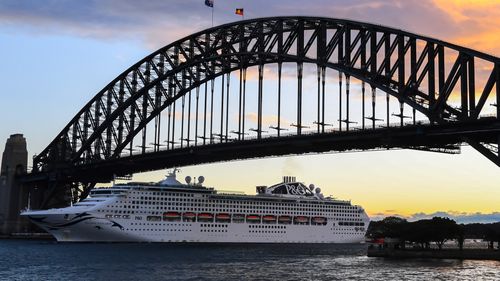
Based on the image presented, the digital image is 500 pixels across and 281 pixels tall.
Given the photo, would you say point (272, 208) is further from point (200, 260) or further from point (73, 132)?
point (200, 260)

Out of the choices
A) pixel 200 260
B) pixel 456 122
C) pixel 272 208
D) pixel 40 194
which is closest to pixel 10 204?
pixel 40 194

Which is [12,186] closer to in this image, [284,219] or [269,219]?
[269,219]

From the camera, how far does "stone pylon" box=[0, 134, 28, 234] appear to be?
136625mm

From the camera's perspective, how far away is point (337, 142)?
270ft

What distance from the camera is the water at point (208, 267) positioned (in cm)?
5903

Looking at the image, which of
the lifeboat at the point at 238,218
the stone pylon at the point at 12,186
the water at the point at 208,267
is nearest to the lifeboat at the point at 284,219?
the lifeboat at the point at 238,218

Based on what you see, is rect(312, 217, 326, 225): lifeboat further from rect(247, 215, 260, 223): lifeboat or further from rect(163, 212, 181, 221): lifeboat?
rect(163, 212, 181, 221): lifeboat

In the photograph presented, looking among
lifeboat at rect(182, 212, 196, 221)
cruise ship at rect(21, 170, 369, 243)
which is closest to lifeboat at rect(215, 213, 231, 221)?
cruise ship at rect(21, 170, 369, 243)

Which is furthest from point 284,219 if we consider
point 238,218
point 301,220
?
point 238,218

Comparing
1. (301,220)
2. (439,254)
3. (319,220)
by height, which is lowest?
(439,254)

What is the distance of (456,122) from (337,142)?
1686cm

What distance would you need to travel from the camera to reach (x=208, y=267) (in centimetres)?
6738

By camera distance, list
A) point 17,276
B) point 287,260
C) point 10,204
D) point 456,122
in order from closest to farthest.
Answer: point 17,276 → point 456,122 → point 287,260 → point 10,204

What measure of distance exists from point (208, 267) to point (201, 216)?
5503 cm
